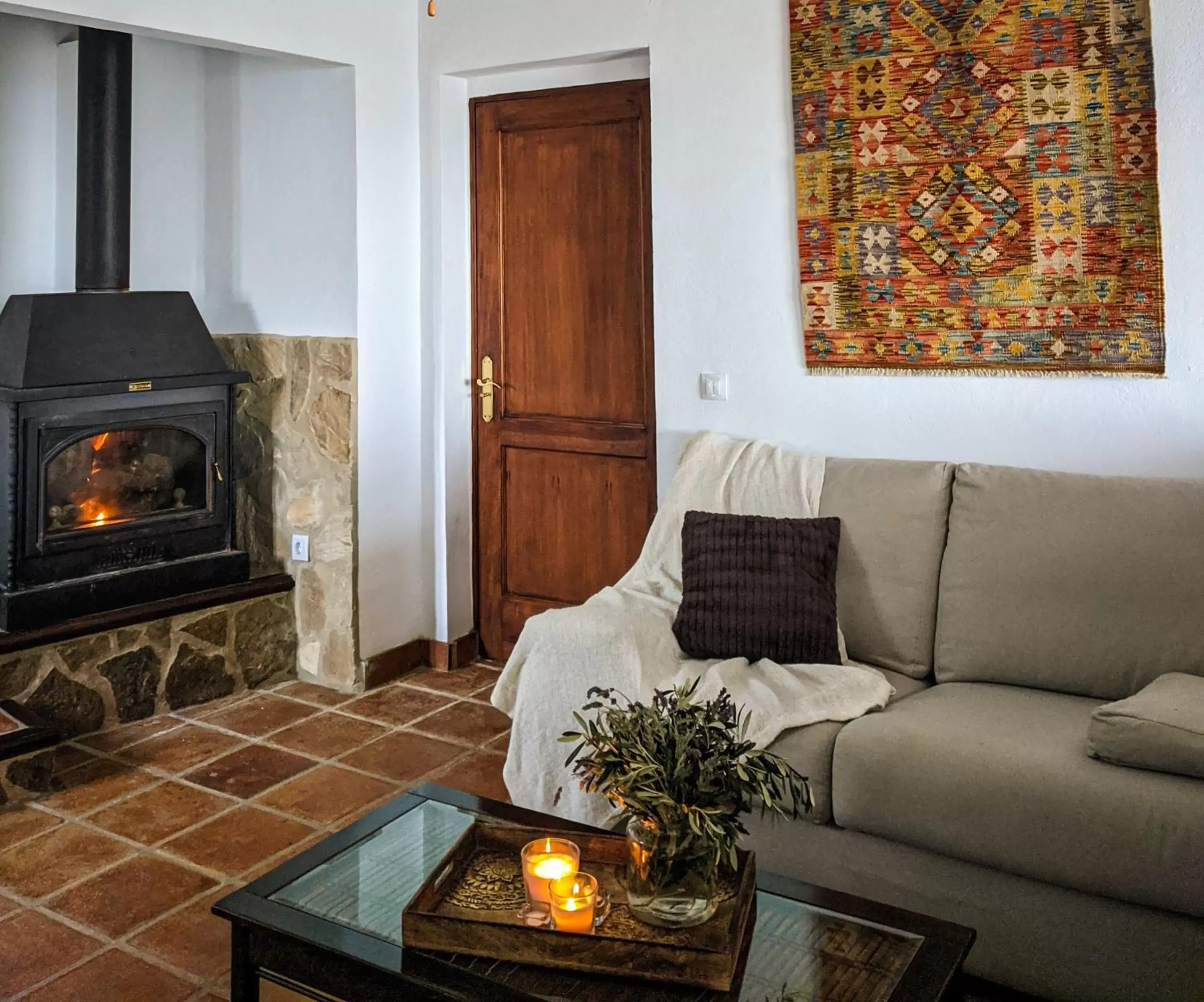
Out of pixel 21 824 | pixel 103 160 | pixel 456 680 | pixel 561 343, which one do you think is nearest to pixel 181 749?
pixel 21 824

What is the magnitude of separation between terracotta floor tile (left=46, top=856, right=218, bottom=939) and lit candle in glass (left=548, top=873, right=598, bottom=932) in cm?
128

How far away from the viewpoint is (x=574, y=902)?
5.78 ft

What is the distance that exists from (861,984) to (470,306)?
3127 mm

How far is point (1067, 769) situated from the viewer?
2.21 meters

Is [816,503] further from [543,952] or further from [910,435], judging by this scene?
[543,952]

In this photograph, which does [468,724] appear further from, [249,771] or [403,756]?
[249,771]

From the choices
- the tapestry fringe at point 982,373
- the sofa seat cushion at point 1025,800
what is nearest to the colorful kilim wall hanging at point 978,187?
the tapestry fringe at point 982,373

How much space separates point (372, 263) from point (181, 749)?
1721 mm

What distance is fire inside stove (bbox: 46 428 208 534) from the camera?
147 inches

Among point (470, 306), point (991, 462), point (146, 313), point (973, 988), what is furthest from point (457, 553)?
point (973, 988)

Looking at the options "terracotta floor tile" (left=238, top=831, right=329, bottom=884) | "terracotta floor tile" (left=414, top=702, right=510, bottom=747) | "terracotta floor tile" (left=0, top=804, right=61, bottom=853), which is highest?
"terracotta floor tile" (left=414, top=702, right=510, bottom=747)

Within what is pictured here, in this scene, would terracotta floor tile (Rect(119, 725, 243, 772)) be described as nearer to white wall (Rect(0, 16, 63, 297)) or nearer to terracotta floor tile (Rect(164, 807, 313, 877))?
terracotta floor tile (Rect(164, 807, 313, 877))

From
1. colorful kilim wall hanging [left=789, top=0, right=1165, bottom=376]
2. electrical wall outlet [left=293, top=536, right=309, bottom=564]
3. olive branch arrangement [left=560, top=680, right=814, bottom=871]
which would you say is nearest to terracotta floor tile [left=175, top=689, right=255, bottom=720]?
electrical wall outlet [left=293, top=536, right=309, bottom=564]

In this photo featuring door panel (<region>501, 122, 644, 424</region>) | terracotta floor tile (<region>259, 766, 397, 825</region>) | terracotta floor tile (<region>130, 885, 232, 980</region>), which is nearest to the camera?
terracotta floor tile (<region>130, 885, 232, 980</region>)
